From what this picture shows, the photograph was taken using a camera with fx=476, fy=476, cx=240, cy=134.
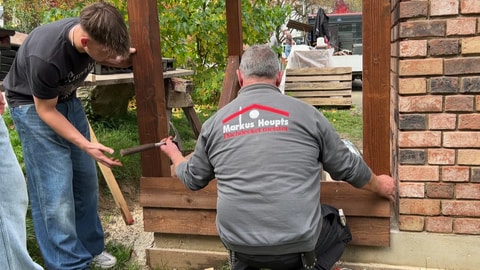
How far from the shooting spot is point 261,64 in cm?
206

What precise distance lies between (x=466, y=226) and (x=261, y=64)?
4.82 feet

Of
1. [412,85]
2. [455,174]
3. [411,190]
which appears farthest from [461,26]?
[411,190]

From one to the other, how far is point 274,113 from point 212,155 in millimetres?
342

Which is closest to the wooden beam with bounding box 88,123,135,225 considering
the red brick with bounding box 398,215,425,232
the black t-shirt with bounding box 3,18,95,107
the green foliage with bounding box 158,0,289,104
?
the black t-shirt with bounding box 3,18,95,107

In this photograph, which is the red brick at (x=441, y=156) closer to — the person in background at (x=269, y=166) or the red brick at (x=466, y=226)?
the red brick at (x=466, y=226)

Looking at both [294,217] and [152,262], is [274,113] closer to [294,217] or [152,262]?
[294,217]

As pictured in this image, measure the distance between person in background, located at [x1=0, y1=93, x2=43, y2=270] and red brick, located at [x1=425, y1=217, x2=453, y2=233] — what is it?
2.03 m

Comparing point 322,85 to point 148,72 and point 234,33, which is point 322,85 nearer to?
point 234,33

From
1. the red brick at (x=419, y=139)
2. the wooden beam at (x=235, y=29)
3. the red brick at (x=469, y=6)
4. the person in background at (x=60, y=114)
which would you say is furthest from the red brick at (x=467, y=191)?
the wooden beam at (x=235, y=29)

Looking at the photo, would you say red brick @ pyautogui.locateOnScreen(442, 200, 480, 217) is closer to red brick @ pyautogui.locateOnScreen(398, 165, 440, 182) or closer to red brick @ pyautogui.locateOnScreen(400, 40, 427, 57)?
red brick @ pyautogui.locateOnScreen(398, 165, 440, 182)

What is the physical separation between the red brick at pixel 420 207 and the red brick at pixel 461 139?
326 mm

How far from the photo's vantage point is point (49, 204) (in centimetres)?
262

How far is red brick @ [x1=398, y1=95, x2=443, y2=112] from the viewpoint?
248 centimetres

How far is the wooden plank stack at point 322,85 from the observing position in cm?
991
